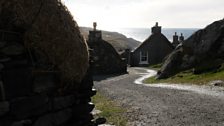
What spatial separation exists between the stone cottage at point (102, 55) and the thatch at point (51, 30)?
1594 inches

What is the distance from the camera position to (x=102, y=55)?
5094 centimetres

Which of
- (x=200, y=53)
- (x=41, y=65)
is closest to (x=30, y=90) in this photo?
(x=41, y=65)

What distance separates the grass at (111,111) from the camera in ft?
51.7

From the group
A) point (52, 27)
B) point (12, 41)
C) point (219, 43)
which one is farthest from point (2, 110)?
point (219, 43)

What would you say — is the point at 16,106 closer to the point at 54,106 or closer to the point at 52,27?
the point at 54,106

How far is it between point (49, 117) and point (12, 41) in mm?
1809

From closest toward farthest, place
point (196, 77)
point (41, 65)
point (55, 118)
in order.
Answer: point (41, 65), point (55, 118), point (196, 77)

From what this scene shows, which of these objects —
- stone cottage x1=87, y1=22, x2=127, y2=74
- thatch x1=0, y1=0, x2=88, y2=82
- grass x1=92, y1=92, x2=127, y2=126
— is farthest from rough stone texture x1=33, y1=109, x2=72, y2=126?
stone cottage x1=87, y1=22, x2=127, y2=74

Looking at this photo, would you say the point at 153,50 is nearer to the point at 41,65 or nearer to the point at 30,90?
the point at 41,65

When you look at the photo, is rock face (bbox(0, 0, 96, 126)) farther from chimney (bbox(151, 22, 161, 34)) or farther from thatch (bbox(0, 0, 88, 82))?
chimney (bbox(151, 22, 161, 34))

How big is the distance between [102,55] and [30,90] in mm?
42878

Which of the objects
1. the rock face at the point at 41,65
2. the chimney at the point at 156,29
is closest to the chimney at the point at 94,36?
the chimney at the point at 156,29

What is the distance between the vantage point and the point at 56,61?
28.3 ft

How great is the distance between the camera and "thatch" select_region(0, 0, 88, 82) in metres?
7.86
